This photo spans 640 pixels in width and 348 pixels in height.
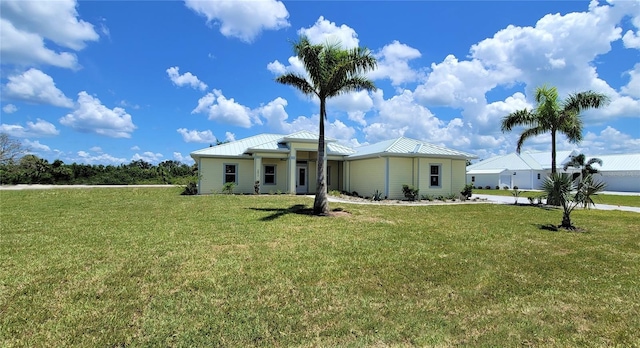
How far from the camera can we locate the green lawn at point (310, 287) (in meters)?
3.60

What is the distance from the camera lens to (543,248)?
759cm

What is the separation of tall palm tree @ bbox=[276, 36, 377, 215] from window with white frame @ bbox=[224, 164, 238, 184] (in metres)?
11.2

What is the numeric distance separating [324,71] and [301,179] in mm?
11922

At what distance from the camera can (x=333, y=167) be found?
2477 centimetres

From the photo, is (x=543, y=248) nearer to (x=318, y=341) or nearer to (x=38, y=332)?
(x=318, y=341)

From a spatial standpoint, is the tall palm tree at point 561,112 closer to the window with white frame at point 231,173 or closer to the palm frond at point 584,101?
the palm frond at point 584,101

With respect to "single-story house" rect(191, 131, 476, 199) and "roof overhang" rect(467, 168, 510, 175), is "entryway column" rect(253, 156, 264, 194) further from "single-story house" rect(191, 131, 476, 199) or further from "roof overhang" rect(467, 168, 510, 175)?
"roof overhang" rect(467, 168, 510, 175)

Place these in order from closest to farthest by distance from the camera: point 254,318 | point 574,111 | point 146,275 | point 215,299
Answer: point 254,318 < point 215,299 < point 146,275 < point 574,111

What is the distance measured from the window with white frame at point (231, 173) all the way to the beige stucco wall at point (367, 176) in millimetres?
7894

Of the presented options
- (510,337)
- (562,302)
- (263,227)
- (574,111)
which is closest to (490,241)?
(562,302)

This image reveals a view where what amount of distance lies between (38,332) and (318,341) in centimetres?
293

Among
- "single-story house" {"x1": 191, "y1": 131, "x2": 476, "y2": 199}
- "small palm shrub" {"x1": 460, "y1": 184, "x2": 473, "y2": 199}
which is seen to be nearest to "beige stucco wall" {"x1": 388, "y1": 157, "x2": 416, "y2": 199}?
"single-story house" {"x1": 191, "y1": 131, "x2": 476, "y2": 199}

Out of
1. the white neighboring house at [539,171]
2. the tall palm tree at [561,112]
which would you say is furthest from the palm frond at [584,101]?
the white neighboring house at [539,171]

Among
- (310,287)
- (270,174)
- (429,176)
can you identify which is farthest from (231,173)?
(310,287)
